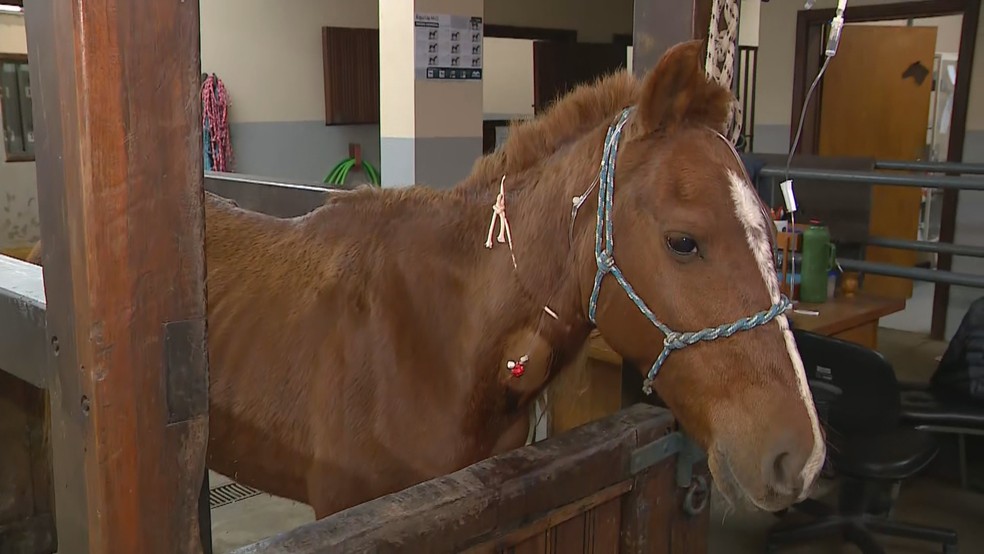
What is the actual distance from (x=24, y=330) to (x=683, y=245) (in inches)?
29.3

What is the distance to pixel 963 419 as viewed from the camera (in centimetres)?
237

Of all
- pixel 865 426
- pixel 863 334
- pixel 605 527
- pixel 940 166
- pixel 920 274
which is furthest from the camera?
pixel 940 166

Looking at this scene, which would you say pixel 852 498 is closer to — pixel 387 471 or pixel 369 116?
Answer: pixel 387 471

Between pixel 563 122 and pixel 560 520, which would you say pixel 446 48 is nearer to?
pixel 563 122

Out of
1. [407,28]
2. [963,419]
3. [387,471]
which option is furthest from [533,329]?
[407,28]

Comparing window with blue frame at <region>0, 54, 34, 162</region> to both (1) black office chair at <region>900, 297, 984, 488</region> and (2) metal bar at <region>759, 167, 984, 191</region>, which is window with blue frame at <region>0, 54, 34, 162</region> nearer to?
(2) metal bar at <region>759, 167, 984, 191</region>

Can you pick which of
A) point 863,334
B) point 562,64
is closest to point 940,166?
point 863,334

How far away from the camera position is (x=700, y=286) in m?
1.04

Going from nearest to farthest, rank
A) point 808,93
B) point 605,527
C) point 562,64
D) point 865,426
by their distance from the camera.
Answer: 1. point 605,527
2. point 808,93
3. point 865,426
4. point 562,64

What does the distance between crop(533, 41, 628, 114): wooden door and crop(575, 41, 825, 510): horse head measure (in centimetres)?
586

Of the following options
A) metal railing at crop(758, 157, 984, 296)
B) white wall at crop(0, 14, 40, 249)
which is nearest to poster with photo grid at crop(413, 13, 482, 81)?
metal railing at crop(758, 157, 984, 296)

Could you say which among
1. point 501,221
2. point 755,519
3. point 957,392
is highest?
point 501,221

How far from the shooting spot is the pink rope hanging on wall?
515 centimetres

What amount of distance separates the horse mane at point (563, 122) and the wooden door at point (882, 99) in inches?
184
